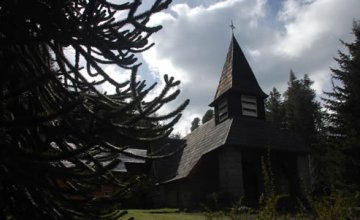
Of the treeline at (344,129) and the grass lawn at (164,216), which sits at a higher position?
the treeline at (344,129)

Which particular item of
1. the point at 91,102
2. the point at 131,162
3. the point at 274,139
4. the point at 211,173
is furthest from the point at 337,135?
the point at 91,102

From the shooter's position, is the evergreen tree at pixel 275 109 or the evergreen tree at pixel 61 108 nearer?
the evergreen tree at pixel 61 108

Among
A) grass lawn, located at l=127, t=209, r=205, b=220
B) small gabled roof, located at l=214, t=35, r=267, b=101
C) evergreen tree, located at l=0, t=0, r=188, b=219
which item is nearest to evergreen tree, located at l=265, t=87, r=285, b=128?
small gabled roof, located at l=214, t=35, r=267, b=101

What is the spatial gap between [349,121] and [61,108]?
21.1 metres

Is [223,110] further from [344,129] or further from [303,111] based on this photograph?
[303,111]

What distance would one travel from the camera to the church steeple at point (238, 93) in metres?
24.7

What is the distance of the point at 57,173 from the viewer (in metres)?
2.58

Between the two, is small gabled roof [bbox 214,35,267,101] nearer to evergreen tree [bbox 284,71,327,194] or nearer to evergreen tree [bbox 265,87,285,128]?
evergreen tree [bbox 284,71,327,194]

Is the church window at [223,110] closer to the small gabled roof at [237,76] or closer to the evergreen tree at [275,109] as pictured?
the small gabled roof at [237,76]

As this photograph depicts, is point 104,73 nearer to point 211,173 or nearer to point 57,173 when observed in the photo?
point 57,173

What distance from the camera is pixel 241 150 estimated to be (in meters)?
23.4

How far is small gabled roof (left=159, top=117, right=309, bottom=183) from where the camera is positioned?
2273 cm

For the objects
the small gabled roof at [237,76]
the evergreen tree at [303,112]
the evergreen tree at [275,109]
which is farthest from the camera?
the evergreen tree at [275,109]

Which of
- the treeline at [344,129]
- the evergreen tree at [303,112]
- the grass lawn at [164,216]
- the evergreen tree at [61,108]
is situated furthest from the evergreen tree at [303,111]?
the evergreen tree at [61,108]
